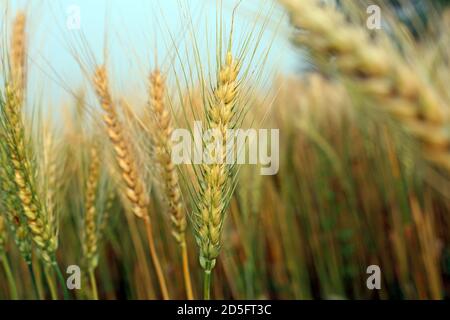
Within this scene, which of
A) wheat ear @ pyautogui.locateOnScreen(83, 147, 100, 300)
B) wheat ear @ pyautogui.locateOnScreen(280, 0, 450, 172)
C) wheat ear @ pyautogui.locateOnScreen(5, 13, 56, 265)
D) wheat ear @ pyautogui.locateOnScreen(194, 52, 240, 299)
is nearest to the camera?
wheat ear @ pyautogui.locateOnScreen(280, 0, 450, 172)

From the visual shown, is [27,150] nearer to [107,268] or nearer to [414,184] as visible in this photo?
[107,268]

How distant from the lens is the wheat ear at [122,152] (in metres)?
0.93

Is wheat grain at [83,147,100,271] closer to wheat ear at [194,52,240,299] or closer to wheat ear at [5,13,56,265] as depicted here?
wheat ear at [5,13,56,265]

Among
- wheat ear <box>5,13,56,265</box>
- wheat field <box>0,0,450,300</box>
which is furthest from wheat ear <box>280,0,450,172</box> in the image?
wheat ear <box>5,13,56,265</box>

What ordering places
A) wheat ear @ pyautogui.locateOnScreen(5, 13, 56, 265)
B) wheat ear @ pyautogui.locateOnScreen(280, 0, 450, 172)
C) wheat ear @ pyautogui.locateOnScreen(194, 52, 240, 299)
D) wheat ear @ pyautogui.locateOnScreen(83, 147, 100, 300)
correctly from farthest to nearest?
wheat ear @ pyautogui.locateOnScreen(83, 147, 100, 300)
wheat ear @ pyautogui.locateOnScreen(5, 13, 56, 265)
wheat ear @ pyautogui.locateOnScreen(194, 52, 240, 299)
wheat ear @ pyautogui.locateOnScreen(280, 0, 450, 172)

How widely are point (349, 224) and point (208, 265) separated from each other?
91 centimetres

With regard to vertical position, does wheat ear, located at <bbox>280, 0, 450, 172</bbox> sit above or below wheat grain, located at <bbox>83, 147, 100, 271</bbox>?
above

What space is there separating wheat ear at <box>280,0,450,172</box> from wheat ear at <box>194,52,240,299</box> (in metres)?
0.22

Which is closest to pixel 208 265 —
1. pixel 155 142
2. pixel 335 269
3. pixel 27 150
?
pixel 155 142

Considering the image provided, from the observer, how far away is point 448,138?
19.2 inches

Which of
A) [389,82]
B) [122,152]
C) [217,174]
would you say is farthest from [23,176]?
[389,82]

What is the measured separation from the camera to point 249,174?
126 centimetres

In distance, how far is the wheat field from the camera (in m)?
0.57

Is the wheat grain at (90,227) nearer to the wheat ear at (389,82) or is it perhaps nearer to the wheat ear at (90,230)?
the wheat ear at (90,230)
